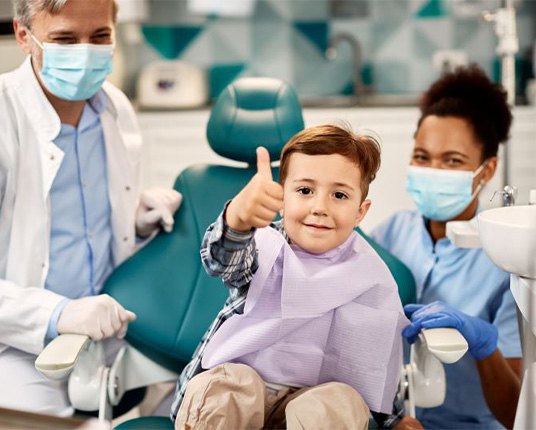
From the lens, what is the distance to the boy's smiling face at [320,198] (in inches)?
60.0

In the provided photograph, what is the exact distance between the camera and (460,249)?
200 cm

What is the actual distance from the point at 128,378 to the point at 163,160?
2.03m

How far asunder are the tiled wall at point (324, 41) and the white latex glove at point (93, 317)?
283cm

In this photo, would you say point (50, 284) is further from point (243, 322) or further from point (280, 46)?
point (280, 46)

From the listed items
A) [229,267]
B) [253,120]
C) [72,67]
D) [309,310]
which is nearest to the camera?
[229,267]

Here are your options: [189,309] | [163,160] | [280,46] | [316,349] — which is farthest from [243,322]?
[280,46]

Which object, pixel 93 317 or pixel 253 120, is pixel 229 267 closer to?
pixel 93 317

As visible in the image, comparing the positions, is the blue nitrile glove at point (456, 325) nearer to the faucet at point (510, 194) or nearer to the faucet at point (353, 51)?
the faucet at point (510, 194)

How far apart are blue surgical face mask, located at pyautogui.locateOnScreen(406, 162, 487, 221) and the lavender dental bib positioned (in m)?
0.44

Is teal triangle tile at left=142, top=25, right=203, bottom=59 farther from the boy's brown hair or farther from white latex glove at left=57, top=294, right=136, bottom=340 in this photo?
the boy's brown hair

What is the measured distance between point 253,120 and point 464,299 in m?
0.67

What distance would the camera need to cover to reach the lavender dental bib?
1.59m

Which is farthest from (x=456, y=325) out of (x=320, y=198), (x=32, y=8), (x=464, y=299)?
(x=32, y=8)

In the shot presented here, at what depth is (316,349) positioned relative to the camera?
1.60 m
